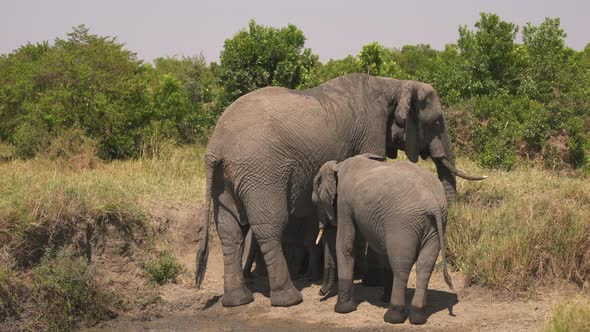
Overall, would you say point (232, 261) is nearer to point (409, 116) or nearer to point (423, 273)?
point (423, 273)

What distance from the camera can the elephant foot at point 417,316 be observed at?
7.68 m

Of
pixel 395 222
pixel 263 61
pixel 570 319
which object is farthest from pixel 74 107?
pixel 570 319

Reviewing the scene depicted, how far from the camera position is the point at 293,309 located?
8.66 m

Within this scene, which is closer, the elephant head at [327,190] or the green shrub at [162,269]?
the elephant head at [327,190]

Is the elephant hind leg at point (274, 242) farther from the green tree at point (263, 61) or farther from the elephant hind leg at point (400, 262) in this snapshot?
the green tree at point (263, 61)

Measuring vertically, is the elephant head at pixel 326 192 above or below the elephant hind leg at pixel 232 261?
above

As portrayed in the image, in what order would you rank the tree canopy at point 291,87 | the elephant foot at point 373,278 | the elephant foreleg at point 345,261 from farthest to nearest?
the tree canopy at point 291,87 → the elephant foot at point 373,278 → the elephant foreleg at point 345,261

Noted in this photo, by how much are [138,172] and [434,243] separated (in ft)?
19.0

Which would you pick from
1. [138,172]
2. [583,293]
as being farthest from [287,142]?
[138,172]

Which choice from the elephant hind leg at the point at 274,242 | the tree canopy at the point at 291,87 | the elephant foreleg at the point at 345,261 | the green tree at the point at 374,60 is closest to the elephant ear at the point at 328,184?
the elephant foreleg at the point at 345,261

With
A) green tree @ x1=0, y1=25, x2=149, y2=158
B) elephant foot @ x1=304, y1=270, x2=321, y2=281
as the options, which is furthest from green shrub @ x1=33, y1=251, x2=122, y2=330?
green tree @ x1=0, y1=25, x2=149, y2=158

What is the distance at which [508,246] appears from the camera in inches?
339

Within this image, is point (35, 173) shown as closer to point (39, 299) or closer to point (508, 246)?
point (39, 299)

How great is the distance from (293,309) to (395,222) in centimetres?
169
